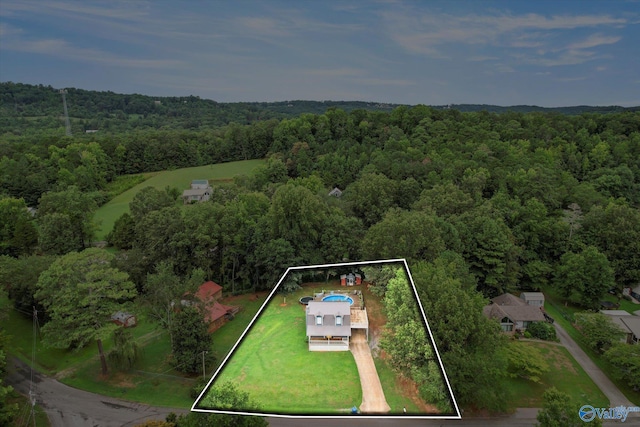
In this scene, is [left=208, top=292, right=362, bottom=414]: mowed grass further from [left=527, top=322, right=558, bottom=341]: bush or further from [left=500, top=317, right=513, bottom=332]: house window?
[left=527, top=322, right=558, bottom=341]: bush

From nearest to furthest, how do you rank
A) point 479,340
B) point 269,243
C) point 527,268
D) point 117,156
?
point 479,340, point 269,243, point 527,268, point 117,156

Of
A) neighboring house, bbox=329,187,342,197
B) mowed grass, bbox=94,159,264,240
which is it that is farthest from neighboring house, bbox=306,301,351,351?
mowed grass, bbox=94,159,264,240

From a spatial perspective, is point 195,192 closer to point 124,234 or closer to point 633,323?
point 124,234

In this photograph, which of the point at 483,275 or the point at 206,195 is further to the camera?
the point at 206,195

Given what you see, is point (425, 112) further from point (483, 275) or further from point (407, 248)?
point (407, 248)

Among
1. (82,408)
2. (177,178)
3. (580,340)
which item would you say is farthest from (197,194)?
(580,340)

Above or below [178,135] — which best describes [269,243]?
below

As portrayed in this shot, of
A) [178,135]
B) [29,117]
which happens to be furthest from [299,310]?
[29,117]
